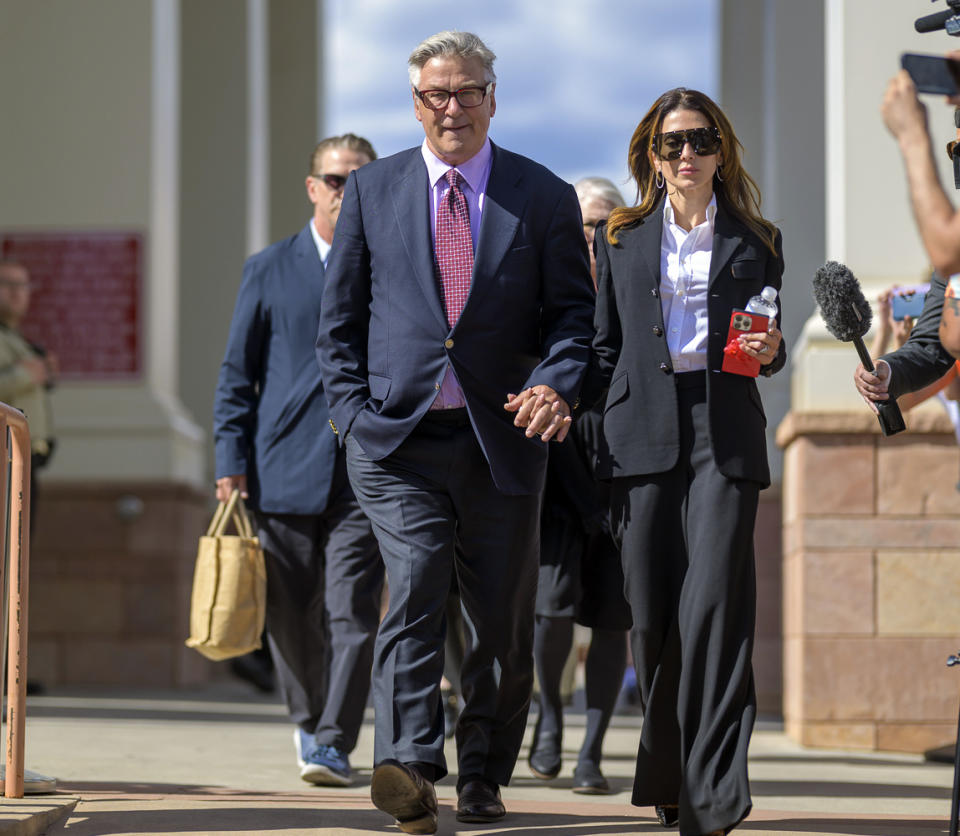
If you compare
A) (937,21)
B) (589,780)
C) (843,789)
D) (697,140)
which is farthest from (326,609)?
(937,21)

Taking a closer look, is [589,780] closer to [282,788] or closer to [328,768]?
[328,768]

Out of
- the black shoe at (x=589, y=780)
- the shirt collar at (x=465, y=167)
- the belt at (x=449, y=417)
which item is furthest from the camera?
the black shoe at (x=589, y=780)

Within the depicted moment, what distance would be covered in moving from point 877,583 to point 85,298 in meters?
5.51

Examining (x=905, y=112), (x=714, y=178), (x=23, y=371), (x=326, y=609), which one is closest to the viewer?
(x=905, y=112)

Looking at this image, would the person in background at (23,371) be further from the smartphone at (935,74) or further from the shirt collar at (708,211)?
the smartphone at (935,74)

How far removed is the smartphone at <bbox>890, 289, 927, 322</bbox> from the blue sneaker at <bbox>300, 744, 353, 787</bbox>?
2358mm

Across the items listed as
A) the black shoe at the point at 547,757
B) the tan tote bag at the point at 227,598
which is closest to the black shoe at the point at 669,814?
the black shoe at the point at 547,757

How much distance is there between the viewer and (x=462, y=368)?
4.54 meters

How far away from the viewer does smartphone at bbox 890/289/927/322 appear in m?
5.13

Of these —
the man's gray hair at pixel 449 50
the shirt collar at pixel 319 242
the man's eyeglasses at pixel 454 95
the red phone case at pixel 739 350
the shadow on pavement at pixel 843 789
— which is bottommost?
the shadow on pavement at pixel 843 789

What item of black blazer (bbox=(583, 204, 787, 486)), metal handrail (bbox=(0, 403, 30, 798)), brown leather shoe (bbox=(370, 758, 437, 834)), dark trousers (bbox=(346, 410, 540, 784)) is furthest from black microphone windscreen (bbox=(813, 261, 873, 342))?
metal handrail (bbox=(0, 403, 30, 798))

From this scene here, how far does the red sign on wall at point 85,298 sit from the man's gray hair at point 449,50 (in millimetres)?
6325

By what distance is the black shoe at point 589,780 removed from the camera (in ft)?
18.5

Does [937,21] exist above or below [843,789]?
above
